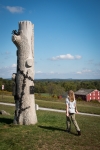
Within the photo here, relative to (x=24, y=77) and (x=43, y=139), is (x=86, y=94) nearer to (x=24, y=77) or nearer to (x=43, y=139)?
(x=24, y=77)

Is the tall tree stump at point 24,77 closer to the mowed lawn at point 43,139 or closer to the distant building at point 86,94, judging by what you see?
the mowed lawn at point 43,139

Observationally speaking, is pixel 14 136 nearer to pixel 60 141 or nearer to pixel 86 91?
pixel 60 141

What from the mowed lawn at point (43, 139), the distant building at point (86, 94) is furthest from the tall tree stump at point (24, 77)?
the distant building at point (86, 94)

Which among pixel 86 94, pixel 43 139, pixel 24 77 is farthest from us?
pixel 86 94

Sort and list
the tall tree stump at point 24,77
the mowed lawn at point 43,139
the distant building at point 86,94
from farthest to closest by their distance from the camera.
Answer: the distant building at point 86,94
the tall tree stump at point 24,77
the mowed lawn at point 43,139

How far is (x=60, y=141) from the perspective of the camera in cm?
650

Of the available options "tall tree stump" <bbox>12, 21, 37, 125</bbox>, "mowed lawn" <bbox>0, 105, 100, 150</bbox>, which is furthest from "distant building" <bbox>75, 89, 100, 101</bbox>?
"mowed lawn" <bbox>0, 105, 100, 150</bbox>

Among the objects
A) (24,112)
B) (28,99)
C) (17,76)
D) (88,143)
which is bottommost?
(88,143)

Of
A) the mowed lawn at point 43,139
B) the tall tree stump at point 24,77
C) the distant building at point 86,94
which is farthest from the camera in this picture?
the distant building at point 86,94

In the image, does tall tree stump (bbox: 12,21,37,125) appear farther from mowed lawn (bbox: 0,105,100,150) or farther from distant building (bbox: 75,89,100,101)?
distant building (bbox: 75,89,100,101)

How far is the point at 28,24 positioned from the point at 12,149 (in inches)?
211

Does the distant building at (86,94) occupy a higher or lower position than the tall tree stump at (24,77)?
lower

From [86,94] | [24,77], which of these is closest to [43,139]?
[24,77]

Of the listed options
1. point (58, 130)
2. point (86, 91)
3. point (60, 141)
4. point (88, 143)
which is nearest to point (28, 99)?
point (58, 130)
